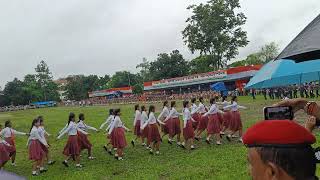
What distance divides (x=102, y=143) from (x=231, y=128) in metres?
5.76

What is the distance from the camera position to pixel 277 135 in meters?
1.78

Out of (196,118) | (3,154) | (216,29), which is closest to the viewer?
(3,154)

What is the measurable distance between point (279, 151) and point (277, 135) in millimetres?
66

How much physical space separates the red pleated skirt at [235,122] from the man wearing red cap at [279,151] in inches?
598

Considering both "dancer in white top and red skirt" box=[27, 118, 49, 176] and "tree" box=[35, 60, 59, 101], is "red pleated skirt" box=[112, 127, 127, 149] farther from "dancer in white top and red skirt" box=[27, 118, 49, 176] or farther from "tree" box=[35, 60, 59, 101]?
"tree" box=[35, 60, 59, 101]

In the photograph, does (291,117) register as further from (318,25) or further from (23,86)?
(23,86)

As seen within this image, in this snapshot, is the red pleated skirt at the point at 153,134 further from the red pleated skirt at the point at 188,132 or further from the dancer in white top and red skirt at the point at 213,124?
the dancer in white top and red skirt at the point at 213,124

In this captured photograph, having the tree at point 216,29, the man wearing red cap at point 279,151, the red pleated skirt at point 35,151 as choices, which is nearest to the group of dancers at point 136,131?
the red pleated skirt at point 35,151

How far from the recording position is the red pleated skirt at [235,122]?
16844 millimetres

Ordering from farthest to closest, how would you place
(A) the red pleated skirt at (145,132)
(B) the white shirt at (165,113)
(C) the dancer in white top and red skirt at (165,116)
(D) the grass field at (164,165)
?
(B) the white shirt at (165,113)
(C) the dancer in white top and red skirt at (165,116)
(A) the red pleated skirt at (145,132)
(D) the grass field at (164,165)

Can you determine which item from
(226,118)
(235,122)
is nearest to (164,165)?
(235,122)

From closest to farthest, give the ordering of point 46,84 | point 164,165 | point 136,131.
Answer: point 164,165 → point 136,131 → point 46,84

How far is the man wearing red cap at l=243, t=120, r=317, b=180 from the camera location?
68.7 inches

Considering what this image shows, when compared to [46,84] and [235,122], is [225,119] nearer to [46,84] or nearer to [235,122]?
[235,122]
